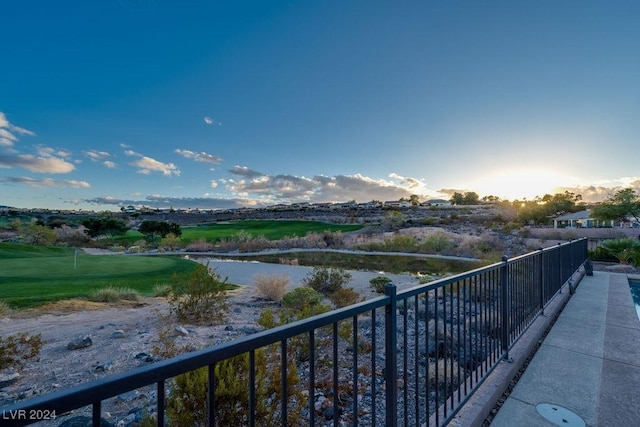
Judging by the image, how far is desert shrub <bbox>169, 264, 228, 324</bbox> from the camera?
6.27 meters

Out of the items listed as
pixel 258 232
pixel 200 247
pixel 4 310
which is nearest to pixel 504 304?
pixel 4 310

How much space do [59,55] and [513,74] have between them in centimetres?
1420

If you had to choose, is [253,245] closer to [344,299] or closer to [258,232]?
[344,299]

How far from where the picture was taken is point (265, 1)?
28.9 ft

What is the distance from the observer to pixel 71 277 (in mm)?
10367

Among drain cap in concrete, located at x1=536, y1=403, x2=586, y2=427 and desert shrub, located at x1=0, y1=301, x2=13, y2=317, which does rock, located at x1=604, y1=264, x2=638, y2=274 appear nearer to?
drain cap in concrete, located at x1=536, y1=403, x2=586, y2=427

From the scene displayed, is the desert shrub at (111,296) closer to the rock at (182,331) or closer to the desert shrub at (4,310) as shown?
the desert shrub at (4,310)

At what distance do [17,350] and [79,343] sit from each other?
0.69m

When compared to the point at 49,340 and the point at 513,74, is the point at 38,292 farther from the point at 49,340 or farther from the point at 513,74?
the point at 513,74

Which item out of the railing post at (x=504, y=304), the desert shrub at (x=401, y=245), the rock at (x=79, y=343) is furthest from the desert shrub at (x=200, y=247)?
the railing post at (x=504, y=304)

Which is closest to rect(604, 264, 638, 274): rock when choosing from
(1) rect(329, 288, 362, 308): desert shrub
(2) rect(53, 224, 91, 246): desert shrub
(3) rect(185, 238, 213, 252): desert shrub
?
(1) rect(329, 288, 362, 308): desert shrub

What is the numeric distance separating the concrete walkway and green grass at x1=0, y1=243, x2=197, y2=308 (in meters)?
9.28

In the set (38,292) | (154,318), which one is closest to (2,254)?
(38,292)

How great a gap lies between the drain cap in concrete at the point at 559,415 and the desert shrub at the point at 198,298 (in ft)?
17.5
